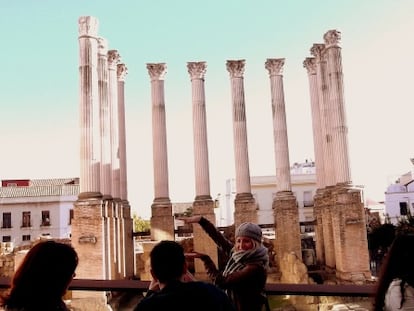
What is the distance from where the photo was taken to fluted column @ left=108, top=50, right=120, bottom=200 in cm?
2958

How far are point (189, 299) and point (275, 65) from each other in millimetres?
30656

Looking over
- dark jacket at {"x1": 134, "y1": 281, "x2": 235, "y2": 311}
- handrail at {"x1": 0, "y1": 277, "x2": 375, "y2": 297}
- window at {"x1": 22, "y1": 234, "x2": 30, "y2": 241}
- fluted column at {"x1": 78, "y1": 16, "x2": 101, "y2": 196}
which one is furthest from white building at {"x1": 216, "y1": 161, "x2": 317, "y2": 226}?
dark jacket at {"x1": 134, "y1": 281, "x2": 235, "y2": 311}

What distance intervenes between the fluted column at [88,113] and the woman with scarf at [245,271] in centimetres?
2003

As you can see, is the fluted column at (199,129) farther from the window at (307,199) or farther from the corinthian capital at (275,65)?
the window at (307,199)

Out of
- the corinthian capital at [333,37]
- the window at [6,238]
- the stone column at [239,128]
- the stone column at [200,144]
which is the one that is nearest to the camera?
the corinthian capital at [333,37]

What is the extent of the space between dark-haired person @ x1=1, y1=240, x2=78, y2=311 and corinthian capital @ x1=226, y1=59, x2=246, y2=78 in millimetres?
29643

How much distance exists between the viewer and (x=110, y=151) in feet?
93.7

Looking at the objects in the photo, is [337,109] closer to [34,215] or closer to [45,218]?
[45,218]

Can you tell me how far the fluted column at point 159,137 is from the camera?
103 feet

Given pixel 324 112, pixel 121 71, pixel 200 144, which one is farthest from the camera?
pixel 121 71

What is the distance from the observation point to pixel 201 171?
103 ft

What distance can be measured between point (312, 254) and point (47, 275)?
1208 inches

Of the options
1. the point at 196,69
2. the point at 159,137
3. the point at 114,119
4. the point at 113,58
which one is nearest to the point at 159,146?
the point at 159,137

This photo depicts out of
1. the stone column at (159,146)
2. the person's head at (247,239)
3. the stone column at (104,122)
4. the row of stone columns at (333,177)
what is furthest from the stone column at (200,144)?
the person's head at (247,239)
